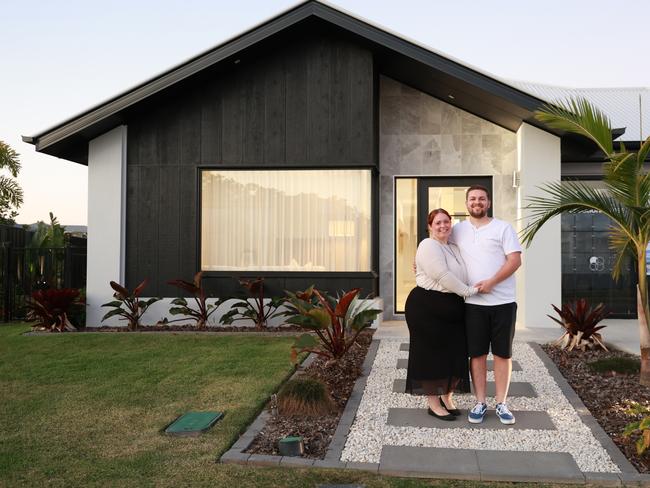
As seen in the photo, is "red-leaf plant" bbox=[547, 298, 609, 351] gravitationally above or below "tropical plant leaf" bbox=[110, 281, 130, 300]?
below

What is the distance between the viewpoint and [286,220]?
31.1 feet

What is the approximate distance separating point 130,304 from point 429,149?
5.26 metres

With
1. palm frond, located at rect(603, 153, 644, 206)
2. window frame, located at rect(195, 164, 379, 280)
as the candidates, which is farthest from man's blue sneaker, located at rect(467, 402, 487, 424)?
window frame, located at rect(195, 164, 379, 280)

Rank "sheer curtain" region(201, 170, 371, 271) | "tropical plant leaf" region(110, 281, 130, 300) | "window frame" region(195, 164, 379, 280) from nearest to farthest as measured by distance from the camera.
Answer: "tropical plant leaf" region(110, 281, 130, 300), "window frame" region(195, 164, 379, 280), "sheer curtain" region(201, 170, 371, 271)

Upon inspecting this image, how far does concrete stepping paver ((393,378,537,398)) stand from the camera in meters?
5.42

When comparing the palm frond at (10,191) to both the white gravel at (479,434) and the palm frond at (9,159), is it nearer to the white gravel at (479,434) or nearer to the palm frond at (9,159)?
the palm frond at (9,159)

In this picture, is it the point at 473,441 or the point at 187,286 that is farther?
the point at 187,286

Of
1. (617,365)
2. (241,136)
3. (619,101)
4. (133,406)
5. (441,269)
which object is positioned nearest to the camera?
(441,269)

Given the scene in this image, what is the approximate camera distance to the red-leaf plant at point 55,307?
9.02 metres

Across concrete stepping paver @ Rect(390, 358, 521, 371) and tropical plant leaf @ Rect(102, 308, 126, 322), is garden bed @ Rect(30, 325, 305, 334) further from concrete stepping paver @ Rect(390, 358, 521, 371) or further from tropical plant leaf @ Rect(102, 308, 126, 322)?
concrete stepping paver @ Rect(390, 358, 521, 371)

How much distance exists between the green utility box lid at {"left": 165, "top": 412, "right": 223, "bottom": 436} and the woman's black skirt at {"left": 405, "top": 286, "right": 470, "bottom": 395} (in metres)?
1.48

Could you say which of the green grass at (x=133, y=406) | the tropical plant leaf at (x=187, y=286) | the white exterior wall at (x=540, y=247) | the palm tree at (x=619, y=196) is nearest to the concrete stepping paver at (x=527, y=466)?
the green grass at (x=133, y=406)

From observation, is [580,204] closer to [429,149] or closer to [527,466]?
[527,466]

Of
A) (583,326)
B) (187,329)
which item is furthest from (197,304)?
(583,326)
